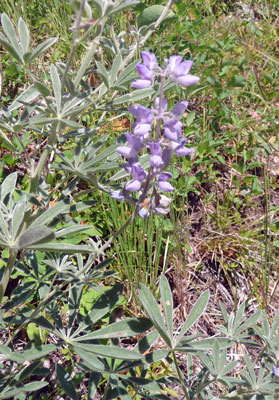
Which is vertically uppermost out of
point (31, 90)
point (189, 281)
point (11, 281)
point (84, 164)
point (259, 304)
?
point (31, 90)

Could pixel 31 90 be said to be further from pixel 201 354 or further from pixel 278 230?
pixel 278 230

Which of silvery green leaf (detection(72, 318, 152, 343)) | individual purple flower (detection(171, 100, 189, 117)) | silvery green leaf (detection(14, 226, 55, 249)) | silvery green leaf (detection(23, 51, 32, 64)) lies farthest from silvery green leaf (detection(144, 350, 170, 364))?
silvery green leaf (detection(23, 51, 32, 64))

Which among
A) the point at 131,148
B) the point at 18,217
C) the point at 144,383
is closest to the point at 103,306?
the point at 144,383

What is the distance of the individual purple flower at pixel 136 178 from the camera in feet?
2.97

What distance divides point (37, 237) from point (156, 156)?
0.29 m

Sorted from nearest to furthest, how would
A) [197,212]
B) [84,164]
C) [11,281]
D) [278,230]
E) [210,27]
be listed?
[84,164], [11,281], [278,230], [197,212], [210,27]

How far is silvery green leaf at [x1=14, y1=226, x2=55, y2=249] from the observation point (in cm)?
74

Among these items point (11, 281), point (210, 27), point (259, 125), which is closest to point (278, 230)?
point (259, 125)

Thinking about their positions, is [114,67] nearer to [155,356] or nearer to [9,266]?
[9,266]

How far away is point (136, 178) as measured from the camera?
92 centimetres

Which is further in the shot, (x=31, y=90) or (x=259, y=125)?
(x=259, y=125)

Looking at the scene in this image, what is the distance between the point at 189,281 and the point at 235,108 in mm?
1298

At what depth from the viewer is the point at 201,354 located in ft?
3.78

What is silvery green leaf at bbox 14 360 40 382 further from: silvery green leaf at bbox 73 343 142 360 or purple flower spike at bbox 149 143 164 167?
purple flower spike at bbox 149 143 164 167
